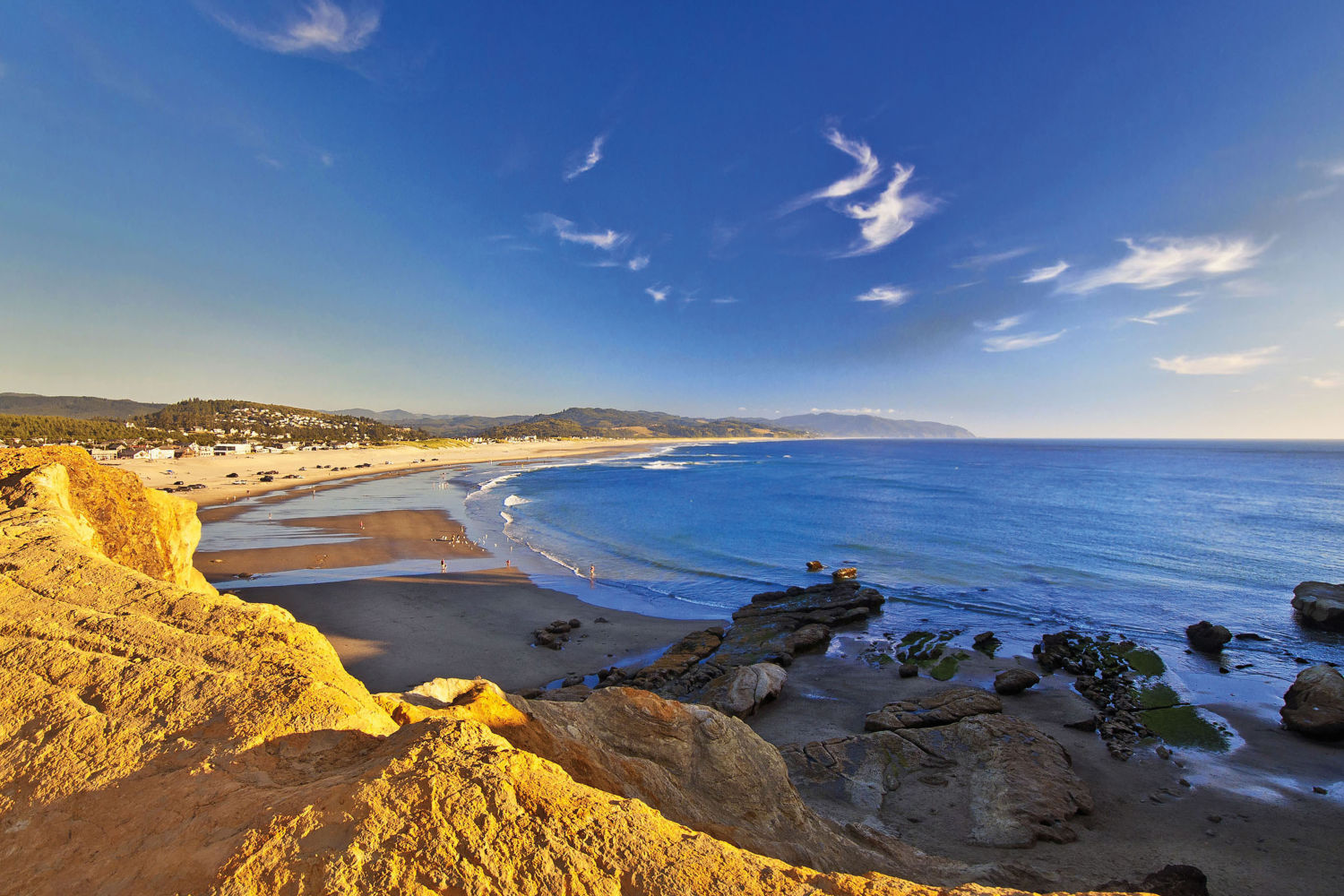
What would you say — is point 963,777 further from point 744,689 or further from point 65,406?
point 65,406

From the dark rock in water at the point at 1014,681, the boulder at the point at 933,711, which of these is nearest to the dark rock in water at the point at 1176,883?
the boulder at the point at 933,711

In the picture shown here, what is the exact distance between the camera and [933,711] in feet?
40.5

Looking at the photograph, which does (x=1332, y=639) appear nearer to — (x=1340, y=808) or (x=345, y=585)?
(x=1340, y=808)

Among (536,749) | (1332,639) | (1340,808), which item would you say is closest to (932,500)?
(1332,639)

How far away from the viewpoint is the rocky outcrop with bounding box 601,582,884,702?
15312mm

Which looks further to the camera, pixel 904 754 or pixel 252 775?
pixel 904 754

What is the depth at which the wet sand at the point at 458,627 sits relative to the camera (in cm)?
1648

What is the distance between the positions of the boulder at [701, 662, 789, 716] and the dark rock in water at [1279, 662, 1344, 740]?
41.3ft

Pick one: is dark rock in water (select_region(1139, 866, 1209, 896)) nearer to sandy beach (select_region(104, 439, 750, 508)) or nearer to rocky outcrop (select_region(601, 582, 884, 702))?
rocky outcrop (select_region(601, 582, 884, 702))

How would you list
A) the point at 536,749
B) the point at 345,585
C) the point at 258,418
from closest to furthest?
the point at 536,749 < the point at 345,585 < the point at 258,418

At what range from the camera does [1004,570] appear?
29359mm

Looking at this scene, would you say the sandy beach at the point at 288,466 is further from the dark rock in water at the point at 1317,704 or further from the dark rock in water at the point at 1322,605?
the dark rock in water at the point at 1322,605

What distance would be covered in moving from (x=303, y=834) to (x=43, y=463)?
11486 mm

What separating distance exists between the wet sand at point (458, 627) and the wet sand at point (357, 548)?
4.72 m
